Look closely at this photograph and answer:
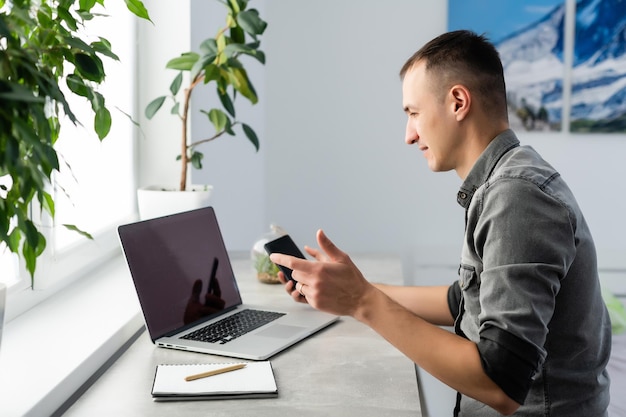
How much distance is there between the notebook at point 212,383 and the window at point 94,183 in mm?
488

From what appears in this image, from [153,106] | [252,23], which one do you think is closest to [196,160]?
[153,106]

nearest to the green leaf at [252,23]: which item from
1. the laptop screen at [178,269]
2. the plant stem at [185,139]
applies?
the plant stem at [185,139]

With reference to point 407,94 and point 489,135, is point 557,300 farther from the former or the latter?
point 407,94

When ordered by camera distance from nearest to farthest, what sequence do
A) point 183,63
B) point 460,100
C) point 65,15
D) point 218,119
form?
point 65,15 → point 460,100 → point 183,63 → point 218,119

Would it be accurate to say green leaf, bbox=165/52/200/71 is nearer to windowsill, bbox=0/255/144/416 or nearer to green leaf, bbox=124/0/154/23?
windowsill, bbox=0/255/144/416

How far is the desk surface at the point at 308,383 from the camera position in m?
1.33

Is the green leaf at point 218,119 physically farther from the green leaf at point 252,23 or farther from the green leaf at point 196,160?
the green leaf at point 252,23

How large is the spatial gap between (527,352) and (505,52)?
7.49ft

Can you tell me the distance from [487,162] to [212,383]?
A: 0.61 meters

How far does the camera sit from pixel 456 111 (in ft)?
5.02

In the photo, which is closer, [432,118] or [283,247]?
[432,118]

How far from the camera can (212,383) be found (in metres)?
1.42

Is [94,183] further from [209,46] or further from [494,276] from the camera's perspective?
[494,276]

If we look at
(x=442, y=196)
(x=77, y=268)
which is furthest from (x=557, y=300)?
(x=442, y=196)
